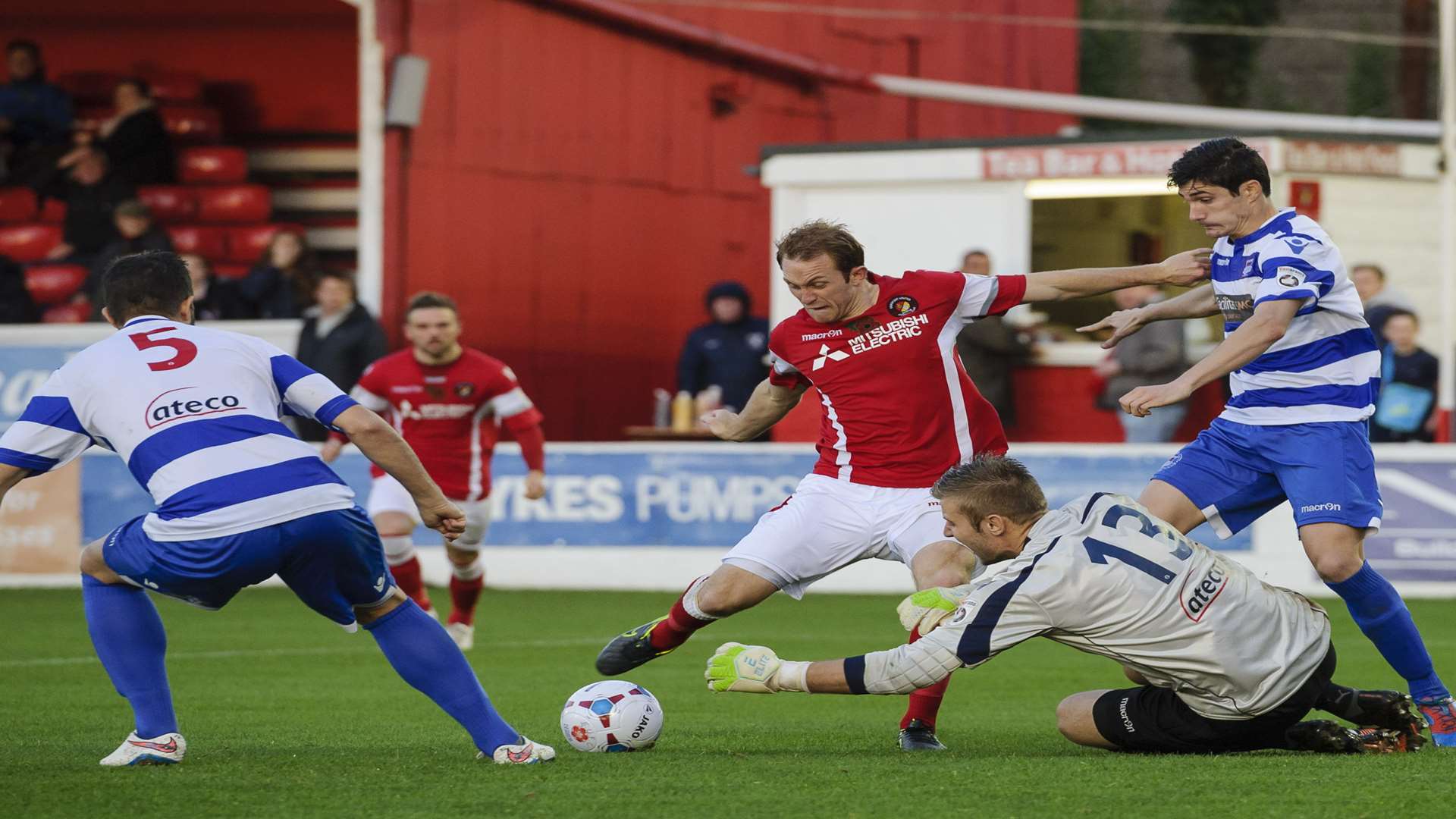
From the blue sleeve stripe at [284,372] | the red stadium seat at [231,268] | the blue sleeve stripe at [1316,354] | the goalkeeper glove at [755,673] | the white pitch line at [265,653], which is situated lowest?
the white pitch line at [265,653]

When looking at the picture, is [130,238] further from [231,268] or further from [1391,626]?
[1391,626]

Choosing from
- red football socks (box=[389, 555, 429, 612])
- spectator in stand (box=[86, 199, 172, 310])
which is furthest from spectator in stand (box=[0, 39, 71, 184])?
red football socks (box=[389, 555, 429, 612])

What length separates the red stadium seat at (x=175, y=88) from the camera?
2030 cm

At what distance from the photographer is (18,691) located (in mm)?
8820

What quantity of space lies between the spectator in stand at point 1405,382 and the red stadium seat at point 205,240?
10543mm

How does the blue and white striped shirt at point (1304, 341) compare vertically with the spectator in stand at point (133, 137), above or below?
below

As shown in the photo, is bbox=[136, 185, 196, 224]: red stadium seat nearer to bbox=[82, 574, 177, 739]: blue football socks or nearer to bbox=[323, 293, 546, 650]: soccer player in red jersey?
bbox=[323, 293, 546, 650]: soccer player in red jersey

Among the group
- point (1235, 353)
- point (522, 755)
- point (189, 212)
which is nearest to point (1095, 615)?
point (1235, 353)

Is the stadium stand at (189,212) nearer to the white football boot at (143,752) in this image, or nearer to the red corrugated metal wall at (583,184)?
the red corrugated metal wall at (583,184)

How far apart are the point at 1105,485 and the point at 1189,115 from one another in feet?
31.7

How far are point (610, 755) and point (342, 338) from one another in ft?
30.5

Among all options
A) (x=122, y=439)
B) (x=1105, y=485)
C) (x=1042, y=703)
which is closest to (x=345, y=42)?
(x=1105, y=485)

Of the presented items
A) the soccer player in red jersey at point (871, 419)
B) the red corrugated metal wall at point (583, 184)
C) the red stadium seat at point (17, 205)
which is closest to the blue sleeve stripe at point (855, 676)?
the soccer player in red jersey at point (871, 419)

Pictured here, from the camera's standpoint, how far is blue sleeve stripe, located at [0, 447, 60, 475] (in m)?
5.88
